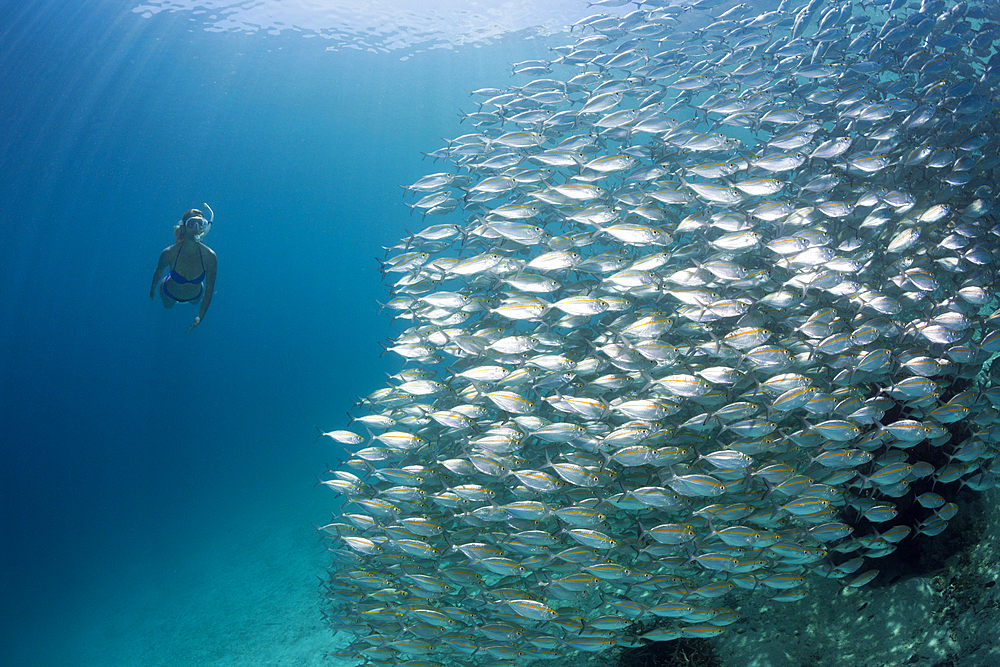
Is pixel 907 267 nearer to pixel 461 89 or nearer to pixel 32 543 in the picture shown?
pixel 461 89

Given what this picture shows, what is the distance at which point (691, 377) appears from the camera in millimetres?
3189

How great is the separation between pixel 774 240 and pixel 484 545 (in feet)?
11.2

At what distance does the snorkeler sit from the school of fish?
95.2 inches

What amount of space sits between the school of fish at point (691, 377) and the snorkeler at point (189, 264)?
2419 mm

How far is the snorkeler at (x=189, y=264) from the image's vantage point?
16.2 feet

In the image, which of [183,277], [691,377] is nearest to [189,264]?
[183,277]

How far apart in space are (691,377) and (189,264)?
5621mm

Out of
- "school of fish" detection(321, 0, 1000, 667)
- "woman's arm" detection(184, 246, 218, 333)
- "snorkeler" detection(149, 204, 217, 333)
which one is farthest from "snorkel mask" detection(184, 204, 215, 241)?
"school of fish" detection(321, 0, 1000, 667)

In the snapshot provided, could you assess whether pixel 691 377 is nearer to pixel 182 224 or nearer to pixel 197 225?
pixel 197 225

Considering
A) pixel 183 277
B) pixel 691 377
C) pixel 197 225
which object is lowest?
pixel 691 377

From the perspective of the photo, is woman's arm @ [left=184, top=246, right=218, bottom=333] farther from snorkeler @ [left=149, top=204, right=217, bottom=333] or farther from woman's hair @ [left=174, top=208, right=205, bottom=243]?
woman's hair @ [left=174, top=208, right=205, bottom=243]

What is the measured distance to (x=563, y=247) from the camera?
4.12 meters

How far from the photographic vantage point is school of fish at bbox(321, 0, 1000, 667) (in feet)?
10.6

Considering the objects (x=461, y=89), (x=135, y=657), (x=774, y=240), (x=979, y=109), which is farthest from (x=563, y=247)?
(x=461, y=89)
